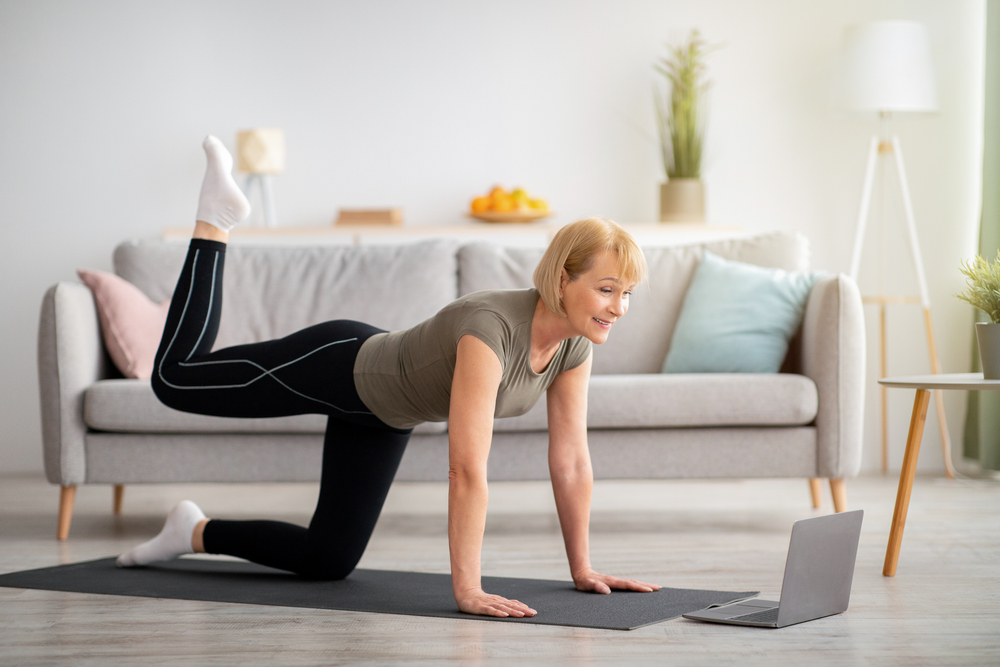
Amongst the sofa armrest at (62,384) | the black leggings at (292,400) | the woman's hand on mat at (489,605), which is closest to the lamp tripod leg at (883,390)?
the black leggings at (292,400)

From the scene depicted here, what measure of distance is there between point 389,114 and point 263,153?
0.64 metres

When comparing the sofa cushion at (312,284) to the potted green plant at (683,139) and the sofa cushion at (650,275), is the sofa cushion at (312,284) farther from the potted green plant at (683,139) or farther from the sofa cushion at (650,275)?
the potted green plant at (683,139)

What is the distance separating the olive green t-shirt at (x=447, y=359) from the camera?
1788mm

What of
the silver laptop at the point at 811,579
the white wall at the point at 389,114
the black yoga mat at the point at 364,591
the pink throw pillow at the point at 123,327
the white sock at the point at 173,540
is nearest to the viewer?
the silver laptop at the point at 811,579

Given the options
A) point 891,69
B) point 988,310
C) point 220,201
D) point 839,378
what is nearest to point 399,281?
point 220,201

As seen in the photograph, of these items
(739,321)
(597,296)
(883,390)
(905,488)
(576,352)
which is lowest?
(883,390)

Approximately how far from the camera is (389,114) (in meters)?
4.43

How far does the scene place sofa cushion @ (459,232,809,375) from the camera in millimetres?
3318

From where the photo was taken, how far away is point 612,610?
186cm

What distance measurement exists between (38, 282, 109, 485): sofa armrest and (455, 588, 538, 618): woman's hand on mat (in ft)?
4.95

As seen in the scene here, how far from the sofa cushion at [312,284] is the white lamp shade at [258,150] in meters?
0.73

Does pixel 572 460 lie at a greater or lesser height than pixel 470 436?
lesser

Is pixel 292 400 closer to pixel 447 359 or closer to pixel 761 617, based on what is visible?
pixel 447 359

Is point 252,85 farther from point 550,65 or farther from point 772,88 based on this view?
point 772,88
